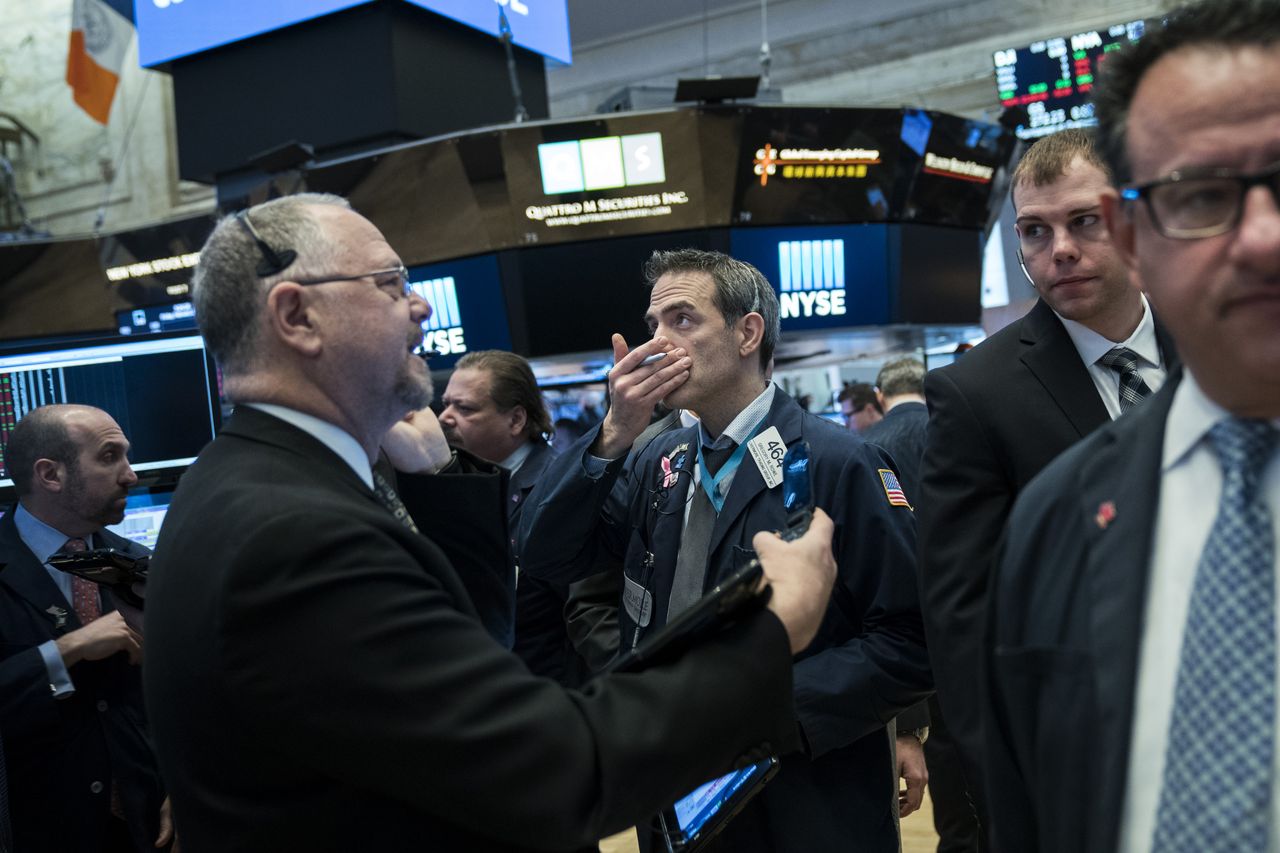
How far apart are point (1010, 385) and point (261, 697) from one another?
1.35 m

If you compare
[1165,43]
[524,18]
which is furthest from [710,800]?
[524,18]

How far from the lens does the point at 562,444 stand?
7500mm

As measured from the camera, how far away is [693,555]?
8.04 feet

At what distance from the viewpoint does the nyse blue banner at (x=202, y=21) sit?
26.3ft

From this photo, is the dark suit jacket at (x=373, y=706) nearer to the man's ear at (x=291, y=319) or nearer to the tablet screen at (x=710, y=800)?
the man's ear at (x=291, y=319)

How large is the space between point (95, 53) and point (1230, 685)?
1034 cm

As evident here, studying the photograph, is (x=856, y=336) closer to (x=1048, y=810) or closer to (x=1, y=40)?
(x=1048, y=810)

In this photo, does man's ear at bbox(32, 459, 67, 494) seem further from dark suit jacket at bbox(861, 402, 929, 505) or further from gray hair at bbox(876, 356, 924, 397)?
gray hair at bbox(876, 356, 924, 397)

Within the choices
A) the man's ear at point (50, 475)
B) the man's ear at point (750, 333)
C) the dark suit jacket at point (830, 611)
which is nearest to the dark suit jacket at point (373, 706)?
the dark suit jacket at point (830, 611)

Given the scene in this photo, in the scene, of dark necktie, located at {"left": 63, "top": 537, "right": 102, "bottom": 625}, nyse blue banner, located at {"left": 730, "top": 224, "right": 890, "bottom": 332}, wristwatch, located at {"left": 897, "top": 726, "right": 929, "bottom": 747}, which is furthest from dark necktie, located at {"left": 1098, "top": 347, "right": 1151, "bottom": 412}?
nyse blue banner, located at {"left": 730, "top": 224, "right": 890, "bottom": 332}

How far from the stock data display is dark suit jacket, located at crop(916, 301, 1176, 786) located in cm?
955

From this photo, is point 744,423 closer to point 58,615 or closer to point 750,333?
point 750,333

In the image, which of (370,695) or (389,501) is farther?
(389,501)

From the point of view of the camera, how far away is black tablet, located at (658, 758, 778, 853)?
2.00 meters
